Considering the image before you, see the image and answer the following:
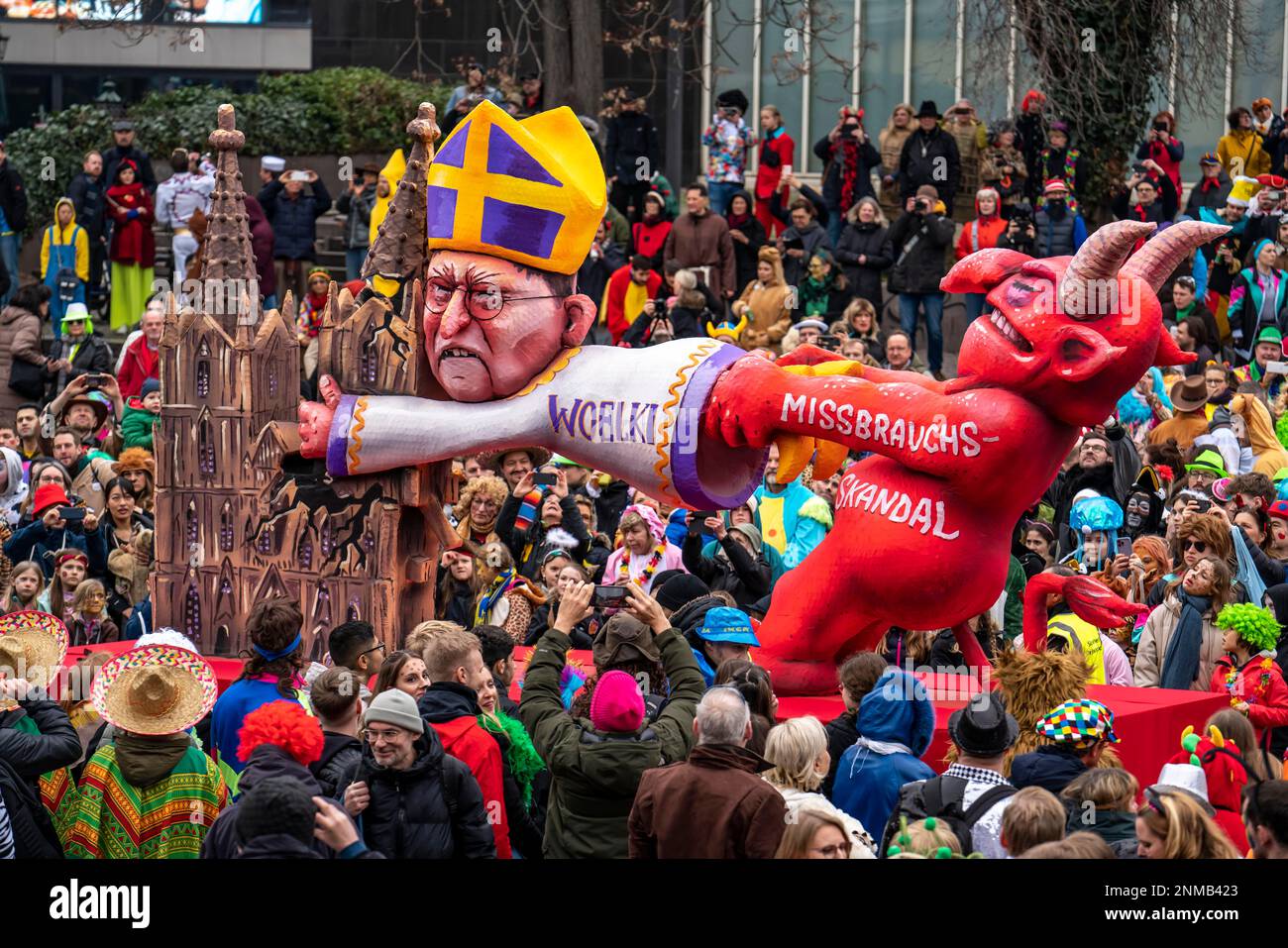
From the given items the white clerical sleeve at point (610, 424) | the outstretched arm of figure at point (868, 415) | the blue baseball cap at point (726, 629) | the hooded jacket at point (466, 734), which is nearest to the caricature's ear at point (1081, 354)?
the outstretched arm of figure at point (868, 415)

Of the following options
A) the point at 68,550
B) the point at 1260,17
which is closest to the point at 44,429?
the point at 68,550

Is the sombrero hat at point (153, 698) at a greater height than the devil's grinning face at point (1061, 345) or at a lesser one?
lesser

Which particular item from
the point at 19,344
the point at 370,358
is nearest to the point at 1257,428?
the point at 370,358

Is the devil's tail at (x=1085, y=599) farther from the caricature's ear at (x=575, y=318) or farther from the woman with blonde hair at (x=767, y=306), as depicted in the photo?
the woman with blonde hair at (x=767, y=306)

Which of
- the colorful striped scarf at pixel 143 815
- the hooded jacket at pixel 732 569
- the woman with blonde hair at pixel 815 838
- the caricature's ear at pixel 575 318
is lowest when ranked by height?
the colorful striped scarf at pixel 143 815

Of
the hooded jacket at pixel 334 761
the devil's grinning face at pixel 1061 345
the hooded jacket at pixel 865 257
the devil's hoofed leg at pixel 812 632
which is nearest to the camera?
the hooded jacket at pixel 334 761

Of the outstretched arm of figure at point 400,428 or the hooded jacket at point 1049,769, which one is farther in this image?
the outstretched arm of figure at point 400,428

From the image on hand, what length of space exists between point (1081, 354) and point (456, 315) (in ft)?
9.01

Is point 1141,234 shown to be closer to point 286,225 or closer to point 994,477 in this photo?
point 994,477

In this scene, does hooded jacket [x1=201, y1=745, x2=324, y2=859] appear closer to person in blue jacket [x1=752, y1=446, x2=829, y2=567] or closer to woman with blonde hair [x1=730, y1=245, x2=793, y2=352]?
person in blue jacket [x1=752, y1=446, x2=829, y2=567]

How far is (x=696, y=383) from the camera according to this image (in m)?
9.16

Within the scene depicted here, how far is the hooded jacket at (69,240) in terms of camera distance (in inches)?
716

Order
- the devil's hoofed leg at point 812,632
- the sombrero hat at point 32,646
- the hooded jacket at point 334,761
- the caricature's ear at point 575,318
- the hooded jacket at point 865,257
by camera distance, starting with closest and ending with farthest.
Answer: the hooded jacket at point 334,761 < the sombrero hat at point 32,646 < the devil's hoofed leg at point 812,632 < the caricature's ear at point 575,318 < the hooded jacket at point 865,257

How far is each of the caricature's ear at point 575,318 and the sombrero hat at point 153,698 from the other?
2887mm
